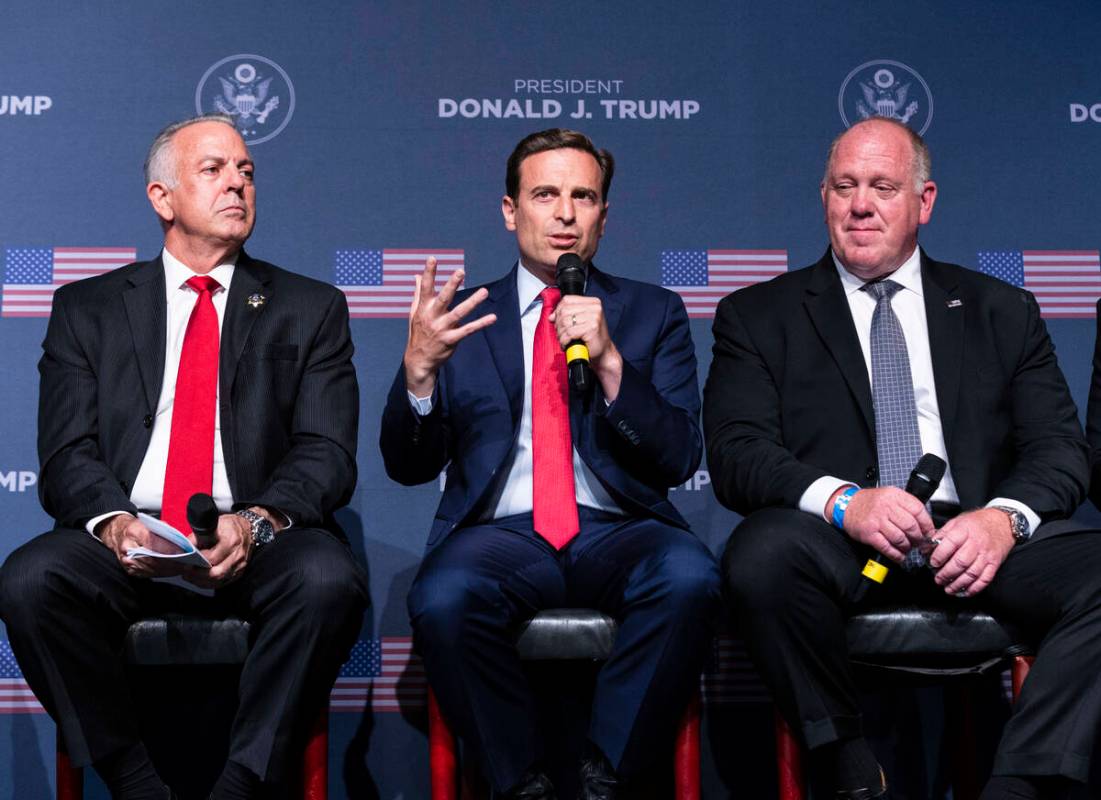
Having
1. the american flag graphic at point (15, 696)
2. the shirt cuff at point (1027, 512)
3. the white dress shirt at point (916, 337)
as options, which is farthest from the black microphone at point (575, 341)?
the american flag graphic at point (15, 696)

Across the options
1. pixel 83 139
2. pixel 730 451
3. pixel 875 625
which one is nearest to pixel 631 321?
pixel 730 451

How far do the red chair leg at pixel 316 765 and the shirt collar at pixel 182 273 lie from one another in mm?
1060

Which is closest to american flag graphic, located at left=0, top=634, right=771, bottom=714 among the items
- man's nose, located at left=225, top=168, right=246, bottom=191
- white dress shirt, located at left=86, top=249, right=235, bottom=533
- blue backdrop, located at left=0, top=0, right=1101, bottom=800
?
blue backdrop, located at left=0, top=0, right=1101, bottom=800

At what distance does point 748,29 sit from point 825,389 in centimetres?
143

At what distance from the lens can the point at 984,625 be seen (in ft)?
8.75

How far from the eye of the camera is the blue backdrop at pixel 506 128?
3758 millimetres

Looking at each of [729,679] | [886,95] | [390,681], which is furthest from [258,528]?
[886,95]

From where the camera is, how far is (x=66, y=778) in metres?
2.68

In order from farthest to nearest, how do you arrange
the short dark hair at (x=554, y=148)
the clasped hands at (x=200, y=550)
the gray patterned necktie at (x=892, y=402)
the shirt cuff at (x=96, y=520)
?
the short dark hair at (x=554, y=148) → the gray patterned necktie at (x=892, y=402) → the shirt cuff at (x=96, y=520) → the clasped hands at (x=200, y=550)

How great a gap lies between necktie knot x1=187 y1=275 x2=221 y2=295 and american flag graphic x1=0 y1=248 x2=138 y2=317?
0.72 meters

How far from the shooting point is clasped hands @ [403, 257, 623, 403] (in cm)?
264

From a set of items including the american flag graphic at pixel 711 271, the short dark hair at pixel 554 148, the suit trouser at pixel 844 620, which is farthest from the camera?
the american flag graphic at pixel 711 271

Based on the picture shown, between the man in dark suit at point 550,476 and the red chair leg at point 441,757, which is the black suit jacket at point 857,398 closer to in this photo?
the man in dark suit at point 550,476

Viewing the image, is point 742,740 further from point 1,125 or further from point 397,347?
point 1,125
